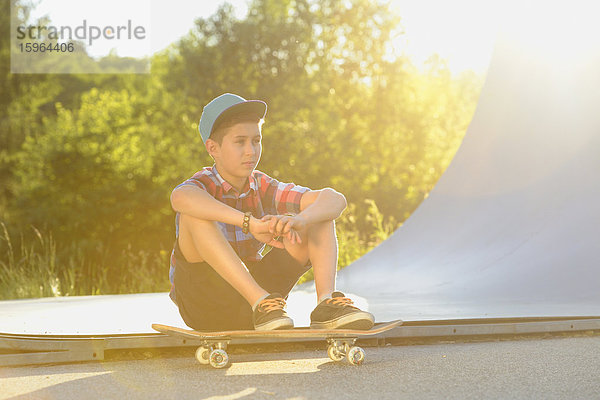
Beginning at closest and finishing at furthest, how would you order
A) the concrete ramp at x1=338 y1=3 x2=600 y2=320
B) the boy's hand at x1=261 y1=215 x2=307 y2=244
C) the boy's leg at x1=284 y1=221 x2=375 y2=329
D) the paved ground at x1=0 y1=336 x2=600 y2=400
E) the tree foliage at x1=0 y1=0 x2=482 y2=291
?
the paved ground at x1=0 y1=336 x2=600 y2=400 < the boy's hand at x1=261 y1=215 x2=307 y2=244 < the boy's leg at x1=284 y1=221 x2=375 y2=329 < the concrete ramp at x1=338 y1=3 x2=600 y2=320 < the tree foliage at x1=0 y1=0 x2=482 y2=291

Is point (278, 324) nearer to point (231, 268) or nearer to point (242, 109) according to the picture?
point (231, 268)

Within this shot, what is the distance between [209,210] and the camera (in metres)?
3.09

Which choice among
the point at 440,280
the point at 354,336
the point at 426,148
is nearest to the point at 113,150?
the point at 426,148

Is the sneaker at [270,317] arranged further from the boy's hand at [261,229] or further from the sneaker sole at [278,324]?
the boy's hand at [261,229]

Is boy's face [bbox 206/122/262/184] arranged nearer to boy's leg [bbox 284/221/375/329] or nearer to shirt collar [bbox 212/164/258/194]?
shirt collar [bbox 212/164/258/194]

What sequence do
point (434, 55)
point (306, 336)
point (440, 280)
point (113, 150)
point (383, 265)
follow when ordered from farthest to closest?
point (434, 55) < point (113, 150) < point (383, 265) < point (440, 280) < point (306, 336)

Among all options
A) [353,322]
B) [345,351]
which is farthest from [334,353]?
[353,322]

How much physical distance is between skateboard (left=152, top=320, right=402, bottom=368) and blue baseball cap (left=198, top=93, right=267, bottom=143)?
0.83 m

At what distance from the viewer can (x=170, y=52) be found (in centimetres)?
2602

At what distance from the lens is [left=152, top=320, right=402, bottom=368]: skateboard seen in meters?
3.10

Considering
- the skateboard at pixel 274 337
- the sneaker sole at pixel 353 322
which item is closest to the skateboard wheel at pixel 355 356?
the skateboard at pixel 274 337

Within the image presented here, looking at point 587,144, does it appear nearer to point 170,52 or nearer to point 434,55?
point 170,52

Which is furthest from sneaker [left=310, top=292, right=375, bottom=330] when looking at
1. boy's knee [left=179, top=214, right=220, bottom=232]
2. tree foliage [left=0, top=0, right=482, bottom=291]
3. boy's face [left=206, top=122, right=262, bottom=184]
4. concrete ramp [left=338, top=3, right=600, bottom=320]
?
tree foliage [left=0, top=0, right=482, bottom=291]

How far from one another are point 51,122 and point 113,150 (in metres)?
1.97
